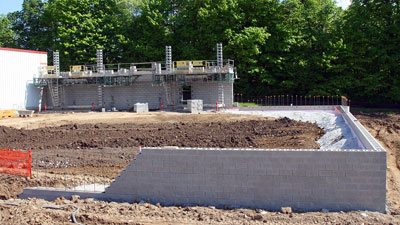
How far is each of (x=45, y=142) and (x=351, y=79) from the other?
30.6 m

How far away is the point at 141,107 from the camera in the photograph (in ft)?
114

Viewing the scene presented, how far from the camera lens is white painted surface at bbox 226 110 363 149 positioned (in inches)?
636

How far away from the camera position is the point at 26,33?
57.2 meters

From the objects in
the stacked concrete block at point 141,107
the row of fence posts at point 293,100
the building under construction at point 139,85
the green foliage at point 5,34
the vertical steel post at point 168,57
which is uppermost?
the green foliage at point 5,34

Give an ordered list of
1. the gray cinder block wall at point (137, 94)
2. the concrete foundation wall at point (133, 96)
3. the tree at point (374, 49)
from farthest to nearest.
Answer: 1. the concrete foundation wall at point (133, 96)
2. the tree at point (374, 49)
3. the gray cinder block wall at point (137, 94)

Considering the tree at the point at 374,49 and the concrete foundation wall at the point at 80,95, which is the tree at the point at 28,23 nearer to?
the concrete foundation wall at the point at 80,95

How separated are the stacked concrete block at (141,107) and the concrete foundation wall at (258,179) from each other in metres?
23.6

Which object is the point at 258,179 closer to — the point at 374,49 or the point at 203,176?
the point at 203,176

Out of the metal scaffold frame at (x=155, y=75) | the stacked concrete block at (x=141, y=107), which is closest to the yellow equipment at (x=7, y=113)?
the metal scaffold frame at (x=155, y=75)

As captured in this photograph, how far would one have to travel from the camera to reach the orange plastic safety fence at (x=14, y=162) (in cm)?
1336

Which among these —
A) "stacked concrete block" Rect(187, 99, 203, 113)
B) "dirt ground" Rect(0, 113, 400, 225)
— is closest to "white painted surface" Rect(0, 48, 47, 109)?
"dirt ground" Rect(0, 113, 400, 225)

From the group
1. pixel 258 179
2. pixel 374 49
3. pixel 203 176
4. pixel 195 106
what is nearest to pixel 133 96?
pixel 195 106

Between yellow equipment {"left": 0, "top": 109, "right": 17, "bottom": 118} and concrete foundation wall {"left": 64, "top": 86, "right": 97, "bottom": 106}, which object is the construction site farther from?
concrete foundation wall {"left": 64, "top": 86, "right": 97, "bottom": 106}

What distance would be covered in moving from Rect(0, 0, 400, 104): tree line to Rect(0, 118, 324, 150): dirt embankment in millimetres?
17107
